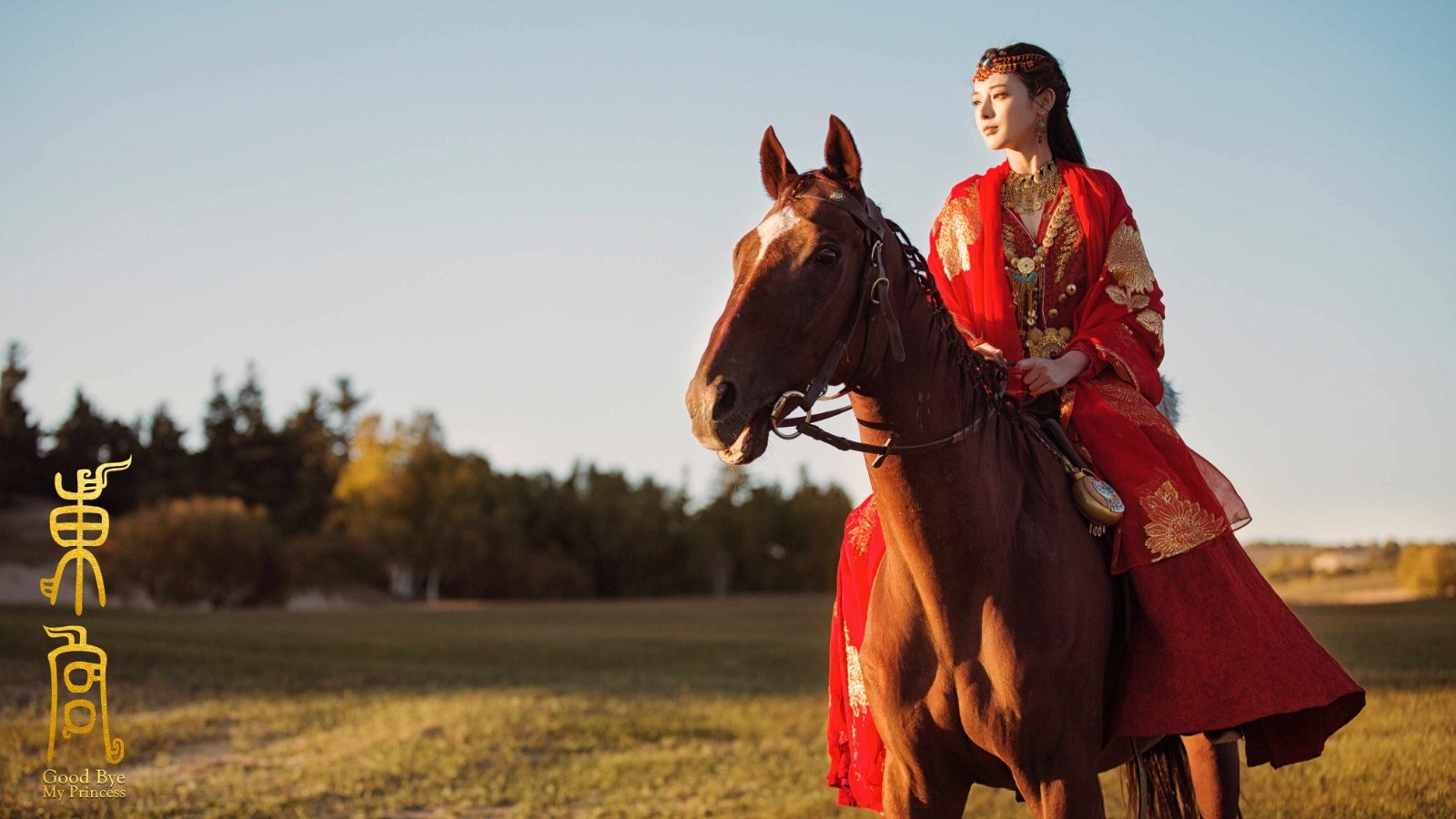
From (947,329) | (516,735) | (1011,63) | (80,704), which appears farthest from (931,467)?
(516,735)

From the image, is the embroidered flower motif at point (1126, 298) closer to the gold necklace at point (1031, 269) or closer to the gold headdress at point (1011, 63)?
the gold necklace at point (1031, 269)

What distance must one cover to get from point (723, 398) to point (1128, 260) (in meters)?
1.84

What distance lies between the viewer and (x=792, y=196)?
285 cm

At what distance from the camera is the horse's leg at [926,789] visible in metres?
3.21

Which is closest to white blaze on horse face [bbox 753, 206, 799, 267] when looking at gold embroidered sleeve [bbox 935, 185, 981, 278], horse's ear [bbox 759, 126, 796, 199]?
horse's ear [bbox 759, 126, 796, 199]

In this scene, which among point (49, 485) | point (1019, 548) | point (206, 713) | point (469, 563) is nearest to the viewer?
point (1019, 548)

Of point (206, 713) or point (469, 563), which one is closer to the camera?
point (206, 713)

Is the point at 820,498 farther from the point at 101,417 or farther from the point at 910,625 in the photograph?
the point at 910,625

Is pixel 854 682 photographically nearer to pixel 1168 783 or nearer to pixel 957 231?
pixel 1168 783

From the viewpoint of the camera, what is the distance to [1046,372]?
3.40 metres

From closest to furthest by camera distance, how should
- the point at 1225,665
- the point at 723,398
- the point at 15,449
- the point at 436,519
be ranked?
1. the point at 723,398
2. the point at 1225,665
3. the point at 15,449
4. the point at 436,519

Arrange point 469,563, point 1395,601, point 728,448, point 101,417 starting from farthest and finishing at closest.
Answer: point 469,563 → point 101,417 → point 1395,601 → point 728,448

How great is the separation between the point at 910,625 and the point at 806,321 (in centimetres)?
106

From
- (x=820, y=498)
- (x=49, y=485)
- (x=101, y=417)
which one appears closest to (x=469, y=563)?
(x=820, y=498)
